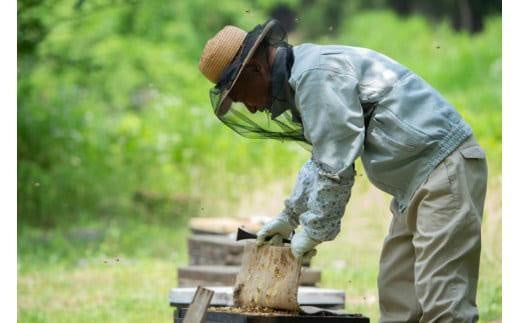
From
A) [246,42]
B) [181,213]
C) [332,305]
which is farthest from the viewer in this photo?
[181,213]

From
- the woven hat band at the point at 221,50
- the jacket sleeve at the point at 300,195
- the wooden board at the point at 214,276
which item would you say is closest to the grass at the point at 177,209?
the wooden board at the point at 214,276

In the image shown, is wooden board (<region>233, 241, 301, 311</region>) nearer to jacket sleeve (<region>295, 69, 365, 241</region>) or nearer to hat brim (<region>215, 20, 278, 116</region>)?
jacket sleeve (<region>295, 69, 365, 241</region>)

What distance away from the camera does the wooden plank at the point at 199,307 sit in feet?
10.5

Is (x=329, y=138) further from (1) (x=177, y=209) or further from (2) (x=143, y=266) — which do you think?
(1) (x=177, y=209)

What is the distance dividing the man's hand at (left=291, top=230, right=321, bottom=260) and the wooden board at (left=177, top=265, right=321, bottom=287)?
146 cm

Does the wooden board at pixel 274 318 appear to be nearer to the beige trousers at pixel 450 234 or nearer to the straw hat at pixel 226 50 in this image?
the beige trousers at pixel 450 234

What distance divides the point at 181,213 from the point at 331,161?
6067mm

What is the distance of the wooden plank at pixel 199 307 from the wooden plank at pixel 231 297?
0.55 meters

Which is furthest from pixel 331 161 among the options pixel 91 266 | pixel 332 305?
pixel 91 266

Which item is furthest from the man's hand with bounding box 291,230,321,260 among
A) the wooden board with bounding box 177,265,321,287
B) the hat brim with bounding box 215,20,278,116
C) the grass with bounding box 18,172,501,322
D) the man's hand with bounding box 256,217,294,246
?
the grass with bounding box 18,172,501,322

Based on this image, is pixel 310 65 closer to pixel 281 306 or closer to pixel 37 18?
pixel 281 306

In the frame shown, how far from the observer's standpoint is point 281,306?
3.43m

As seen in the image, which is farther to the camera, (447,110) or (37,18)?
→ (37,18)

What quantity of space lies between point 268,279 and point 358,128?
63 cm
